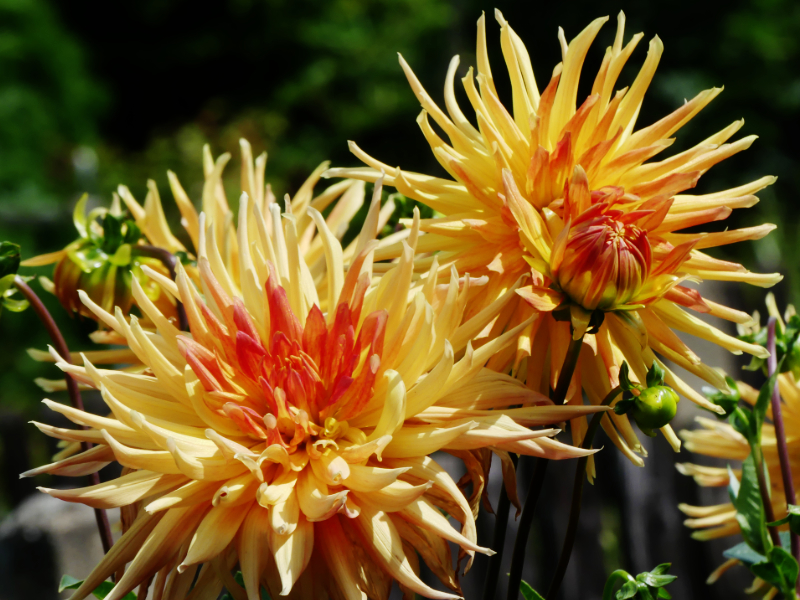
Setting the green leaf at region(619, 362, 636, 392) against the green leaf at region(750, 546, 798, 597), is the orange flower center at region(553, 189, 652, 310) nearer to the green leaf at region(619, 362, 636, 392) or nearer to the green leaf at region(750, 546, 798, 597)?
the green leaf at region(619, 362, 636, 392)

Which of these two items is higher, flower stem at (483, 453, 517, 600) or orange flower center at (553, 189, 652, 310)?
orange flower center at (553, 189, 652, 310)

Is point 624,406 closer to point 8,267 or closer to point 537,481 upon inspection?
point 537,481

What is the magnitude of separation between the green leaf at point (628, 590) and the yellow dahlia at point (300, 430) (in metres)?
0.11

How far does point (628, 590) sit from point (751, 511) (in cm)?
14

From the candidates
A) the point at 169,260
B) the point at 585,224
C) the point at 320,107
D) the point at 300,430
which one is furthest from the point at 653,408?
the point at 320,107

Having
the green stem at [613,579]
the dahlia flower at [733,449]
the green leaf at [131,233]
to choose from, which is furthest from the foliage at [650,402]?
the green leaf at [131,233]

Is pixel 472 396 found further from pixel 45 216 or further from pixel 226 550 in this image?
pixel 45 216

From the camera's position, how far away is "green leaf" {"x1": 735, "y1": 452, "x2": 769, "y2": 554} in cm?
57

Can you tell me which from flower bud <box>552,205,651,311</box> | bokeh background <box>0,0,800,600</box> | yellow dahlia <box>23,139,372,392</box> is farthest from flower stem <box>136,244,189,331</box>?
bokeh background <box>0,0,800,600</box>

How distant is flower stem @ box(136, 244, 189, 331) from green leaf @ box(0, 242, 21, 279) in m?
0.10

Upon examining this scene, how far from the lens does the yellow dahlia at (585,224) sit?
495 mm

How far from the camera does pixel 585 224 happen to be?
0.50m

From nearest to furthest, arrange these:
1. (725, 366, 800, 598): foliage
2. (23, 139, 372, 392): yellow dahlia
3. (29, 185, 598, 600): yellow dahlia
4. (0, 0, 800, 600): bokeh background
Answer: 1. (29, 185, 598, 600): yellow dahlia
2. (725, 366, 800, 598): foliage
3. (23, 139, 372, 392): yellow dahlia
4. (0, 0, 800, 600): bokeh background

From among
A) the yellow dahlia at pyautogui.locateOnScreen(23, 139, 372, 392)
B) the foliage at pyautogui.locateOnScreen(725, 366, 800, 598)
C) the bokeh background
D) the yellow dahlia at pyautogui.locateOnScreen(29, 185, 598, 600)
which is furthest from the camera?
the bokeh background
